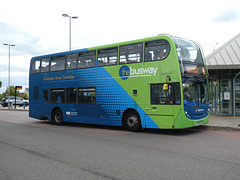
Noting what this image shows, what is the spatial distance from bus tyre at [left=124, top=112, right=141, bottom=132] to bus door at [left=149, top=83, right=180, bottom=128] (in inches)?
31.9

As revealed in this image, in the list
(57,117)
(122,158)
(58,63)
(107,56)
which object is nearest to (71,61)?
(58,63)

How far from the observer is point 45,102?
1591 cm

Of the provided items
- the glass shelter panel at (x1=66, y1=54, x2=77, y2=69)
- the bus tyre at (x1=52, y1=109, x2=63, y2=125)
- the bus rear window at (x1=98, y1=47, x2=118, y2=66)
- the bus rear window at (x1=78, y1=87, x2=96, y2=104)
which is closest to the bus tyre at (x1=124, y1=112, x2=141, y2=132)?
the bus rear window at (x1=78, y1=87, x2=96, y2=104)

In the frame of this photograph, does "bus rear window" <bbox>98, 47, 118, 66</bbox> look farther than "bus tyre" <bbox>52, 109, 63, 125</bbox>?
No

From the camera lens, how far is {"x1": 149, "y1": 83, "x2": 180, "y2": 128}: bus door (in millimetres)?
10203

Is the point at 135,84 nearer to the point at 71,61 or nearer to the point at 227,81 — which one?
the point at 71,61

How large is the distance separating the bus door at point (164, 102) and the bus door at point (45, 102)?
7392 mm

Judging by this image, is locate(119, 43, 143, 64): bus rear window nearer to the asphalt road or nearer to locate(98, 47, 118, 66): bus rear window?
locate(98, 47, 118, 66): bus rear window

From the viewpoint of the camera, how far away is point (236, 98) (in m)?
16.7

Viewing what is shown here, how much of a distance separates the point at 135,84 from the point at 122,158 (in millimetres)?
5286

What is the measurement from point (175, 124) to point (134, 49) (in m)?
3.66

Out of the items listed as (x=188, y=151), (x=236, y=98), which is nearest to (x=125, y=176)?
(x=188, y=151)

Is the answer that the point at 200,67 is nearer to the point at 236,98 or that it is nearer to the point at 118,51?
the point at 118,51

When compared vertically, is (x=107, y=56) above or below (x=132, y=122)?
above
